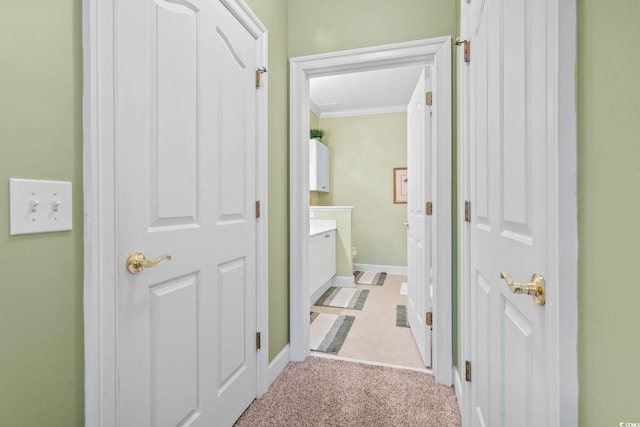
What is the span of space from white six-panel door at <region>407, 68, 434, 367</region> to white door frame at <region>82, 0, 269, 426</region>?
168cm

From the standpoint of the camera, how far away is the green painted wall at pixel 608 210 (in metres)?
0.44

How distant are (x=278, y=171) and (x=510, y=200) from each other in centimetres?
139

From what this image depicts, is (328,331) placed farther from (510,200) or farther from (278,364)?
(510,200)

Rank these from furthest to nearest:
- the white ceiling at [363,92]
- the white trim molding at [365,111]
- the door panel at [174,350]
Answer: the white trim molding at [365,111], the white ceiling at [363,92], the door panel at [174,350]

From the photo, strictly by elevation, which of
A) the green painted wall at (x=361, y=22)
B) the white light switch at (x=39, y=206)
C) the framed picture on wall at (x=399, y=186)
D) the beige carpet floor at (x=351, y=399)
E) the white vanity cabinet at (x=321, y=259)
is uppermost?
the green painted wall at (x=361, y=22)

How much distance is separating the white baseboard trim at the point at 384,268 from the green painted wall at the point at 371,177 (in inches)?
2.1

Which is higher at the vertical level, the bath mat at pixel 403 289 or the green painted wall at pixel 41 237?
the green painted wall at pixel 41 237

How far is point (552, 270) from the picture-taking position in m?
0.58

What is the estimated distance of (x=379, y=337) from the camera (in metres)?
2.50

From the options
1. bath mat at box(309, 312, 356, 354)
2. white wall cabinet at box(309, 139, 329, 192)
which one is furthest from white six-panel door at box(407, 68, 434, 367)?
white wall cabinet at box(309, 139, 329, 192)

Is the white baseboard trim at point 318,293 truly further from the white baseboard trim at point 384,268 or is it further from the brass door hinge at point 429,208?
the brass door hinge at point 429,208

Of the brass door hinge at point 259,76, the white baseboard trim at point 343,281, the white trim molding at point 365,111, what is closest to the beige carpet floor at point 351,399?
the brass door hinge at point 259,76

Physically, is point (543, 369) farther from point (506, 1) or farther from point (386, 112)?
point (386, 112)

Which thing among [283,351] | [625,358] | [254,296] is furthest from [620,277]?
[283,351]
